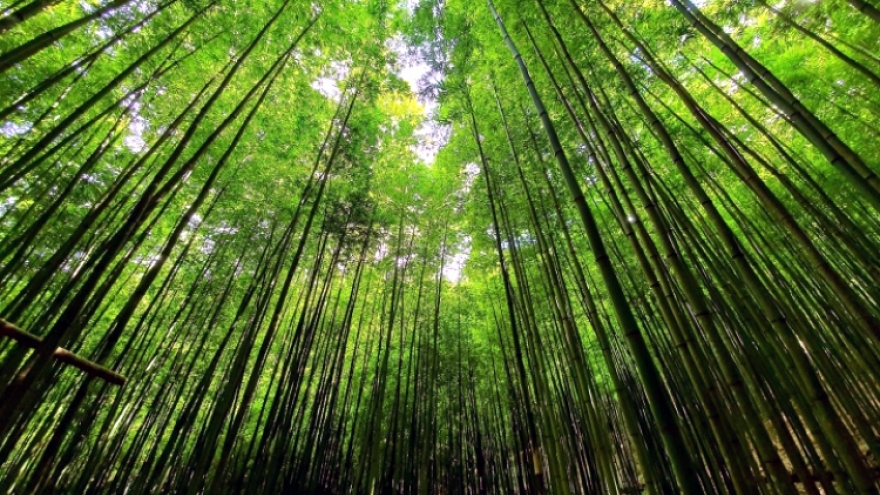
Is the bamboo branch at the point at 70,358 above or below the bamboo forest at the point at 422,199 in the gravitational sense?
below

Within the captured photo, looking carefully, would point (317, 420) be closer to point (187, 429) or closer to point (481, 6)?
point (187, 429)

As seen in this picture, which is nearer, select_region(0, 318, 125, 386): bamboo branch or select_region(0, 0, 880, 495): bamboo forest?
select_region(0, 318, 125, 386): bamboo branch

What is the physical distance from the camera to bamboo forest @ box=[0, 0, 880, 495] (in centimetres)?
238

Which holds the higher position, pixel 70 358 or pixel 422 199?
pixel 422 199

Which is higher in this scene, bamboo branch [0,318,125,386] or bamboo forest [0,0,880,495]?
bamboo forest [0,0,880,495]

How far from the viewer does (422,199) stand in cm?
615

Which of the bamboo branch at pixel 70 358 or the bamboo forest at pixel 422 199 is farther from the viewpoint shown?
the bamboo forest at pixel 422 199

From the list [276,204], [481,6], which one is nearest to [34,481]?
[276,204]

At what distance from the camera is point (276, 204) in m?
4.95

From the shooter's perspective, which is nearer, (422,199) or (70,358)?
(70,358)

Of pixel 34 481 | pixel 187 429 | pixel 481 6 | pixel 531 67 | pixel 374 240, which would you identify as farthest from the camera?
pixel 374 240

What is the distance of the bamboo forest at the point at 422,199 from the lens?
2385mm

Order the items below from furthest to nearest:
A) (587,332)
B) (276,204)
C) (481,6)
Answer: (587,332) → (276,204) → (481,6)

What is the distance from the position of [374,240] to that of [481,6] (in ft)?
11.0
